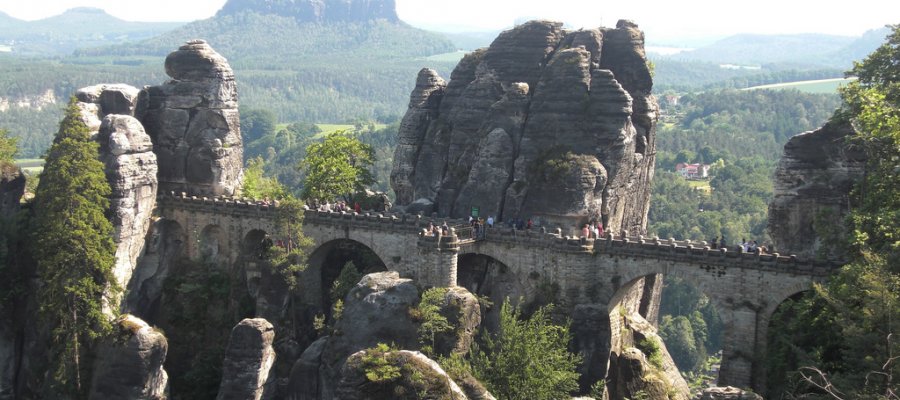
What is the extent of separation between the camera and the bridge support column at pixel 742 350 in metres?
52.8

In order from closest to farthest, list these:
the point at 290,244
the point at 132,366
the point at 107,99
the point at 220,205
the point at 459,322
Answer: the point at 459,322
the point at 132,366
the point at 290,244
the point at 220,205
the point at 107,99

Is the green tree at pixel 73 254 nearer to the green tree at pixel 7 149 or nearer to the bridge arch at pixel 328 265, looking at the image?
the green tree at pixel 7 149

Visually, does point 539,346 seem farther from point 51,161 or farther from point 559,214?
point 51,161

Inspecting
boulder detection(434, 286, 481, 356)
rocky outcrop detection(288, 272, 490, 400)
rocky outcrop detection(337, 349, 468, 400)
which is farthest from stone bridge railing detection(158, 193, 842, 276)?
rocky outcrop detection(337, 349, 468, 400)

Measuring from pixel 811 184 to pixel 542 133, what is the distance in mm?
15020

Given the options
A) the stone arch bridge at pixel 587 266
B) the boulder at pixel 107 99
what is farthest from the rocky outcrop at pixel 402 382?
the boulder at pixel 107 99

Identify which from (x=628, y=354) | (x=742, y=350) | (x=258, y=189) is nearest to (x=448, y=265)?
(x=628, y=354)

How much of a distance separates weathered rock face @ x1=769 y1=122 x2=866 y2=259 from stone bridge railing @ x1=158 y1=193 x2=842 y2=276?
8.86 feet

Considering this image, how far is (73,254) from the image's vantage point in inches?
2434

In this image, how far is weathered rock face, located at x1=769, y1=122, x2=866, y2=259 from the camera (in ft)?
179

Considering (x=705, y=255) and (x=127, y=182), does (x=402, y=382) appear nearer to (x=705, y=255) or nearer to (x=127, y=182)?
(x=705, y=255)

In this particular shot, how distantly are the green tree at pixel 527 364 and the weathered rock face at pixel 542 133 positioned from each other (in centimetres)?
1057

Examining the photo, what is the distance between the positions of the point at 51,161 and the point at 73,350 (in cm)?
1097

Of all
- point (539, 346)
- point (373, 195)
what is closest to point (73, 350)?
point (373, 195)
